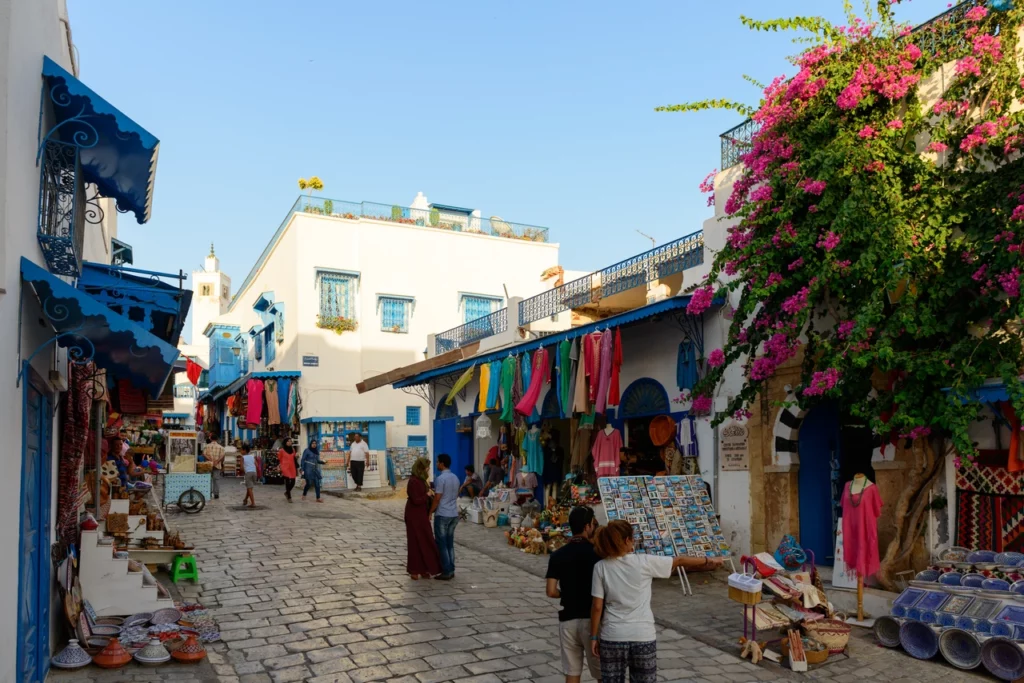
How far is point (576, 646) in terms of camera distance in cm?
518

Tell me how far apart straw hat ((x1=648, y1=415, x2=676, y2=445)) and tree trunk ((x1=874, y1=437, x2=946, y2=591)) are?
4.34m

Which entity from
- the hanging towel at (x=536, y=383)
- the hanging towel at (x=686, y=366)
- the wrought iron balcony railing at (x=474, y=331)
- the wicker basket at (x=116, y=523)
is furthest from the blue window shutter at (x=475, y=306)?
the wicker basket at (x=116, y=523)

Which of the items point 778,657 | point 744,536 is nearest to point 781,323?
point 744,536

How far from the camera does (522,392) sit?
591 inches

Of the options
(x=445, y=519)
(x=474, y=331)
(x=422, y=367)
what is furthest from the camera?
(x=474, y=331)

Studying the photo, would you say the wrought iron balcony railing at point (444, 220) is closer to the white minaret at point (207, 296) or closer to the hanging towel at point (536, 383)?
the hanging towel at point (536, 383)

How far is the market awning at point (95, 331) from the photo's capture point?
470 cm

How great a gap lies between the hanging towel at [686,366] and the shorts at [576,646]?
291 inches

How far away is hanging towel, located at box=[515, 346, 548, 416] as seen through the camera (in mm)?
14258

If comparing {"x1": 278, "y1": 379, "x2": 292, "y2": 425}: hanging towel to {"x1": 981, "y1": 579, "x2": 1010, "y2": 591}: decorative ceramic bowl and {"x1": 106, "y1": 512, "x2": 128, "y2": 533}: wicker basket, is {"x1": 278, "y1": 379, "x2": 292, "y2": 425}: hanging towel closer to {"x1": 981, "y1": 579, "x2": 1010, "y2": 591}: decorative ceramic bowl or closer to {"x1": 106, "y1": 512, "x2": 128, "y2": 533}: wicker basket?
{"x1": 106, "y1": 512, "x2": 128, "y2": 533}: wicker basket

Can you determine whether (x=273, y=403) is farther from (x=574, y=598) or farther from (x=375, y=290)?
(x=574, y=598)

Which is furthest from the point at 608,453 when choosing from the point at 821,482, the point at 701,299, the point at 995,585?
the point at 995,585

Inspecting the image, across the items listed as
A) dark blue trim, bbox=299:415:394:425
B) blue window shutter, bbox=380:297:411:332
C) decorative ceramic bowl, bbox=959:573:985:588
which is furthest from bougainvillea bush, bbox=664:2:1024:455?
blue window shutter, bbox=380:297:411:332

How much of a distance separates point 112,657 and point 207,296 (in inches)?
2290
